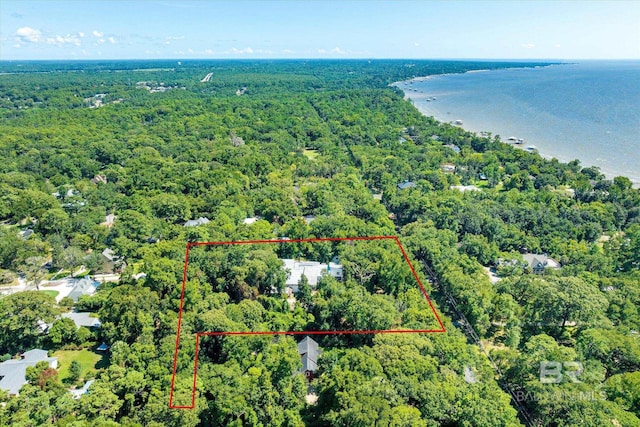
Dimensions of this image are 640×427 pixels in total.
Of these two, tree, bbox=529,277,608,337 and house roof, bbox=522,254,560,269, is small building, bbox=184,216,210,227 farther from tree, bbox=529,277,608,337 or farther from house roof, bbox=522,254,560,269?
house roof, bbox=522,254,560,269

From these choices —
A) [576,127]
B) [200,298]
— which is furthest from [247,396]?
[576,127]

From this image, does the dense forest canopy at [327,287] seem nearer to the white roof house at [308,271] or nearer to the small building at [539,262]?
the small building at [539,262]

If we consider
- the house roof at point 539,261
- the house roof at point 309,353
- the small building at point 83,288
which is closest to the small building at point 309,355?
the house roof at point 309,353

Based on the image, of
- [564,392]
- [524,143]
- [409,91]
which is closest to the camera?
[564,392]

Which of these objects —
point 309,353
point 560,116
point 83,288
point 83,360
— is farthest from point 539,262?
point 560,116

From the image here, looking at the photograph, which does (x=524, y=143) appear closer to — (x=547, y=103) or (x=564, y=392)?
(x=547, y=103)
